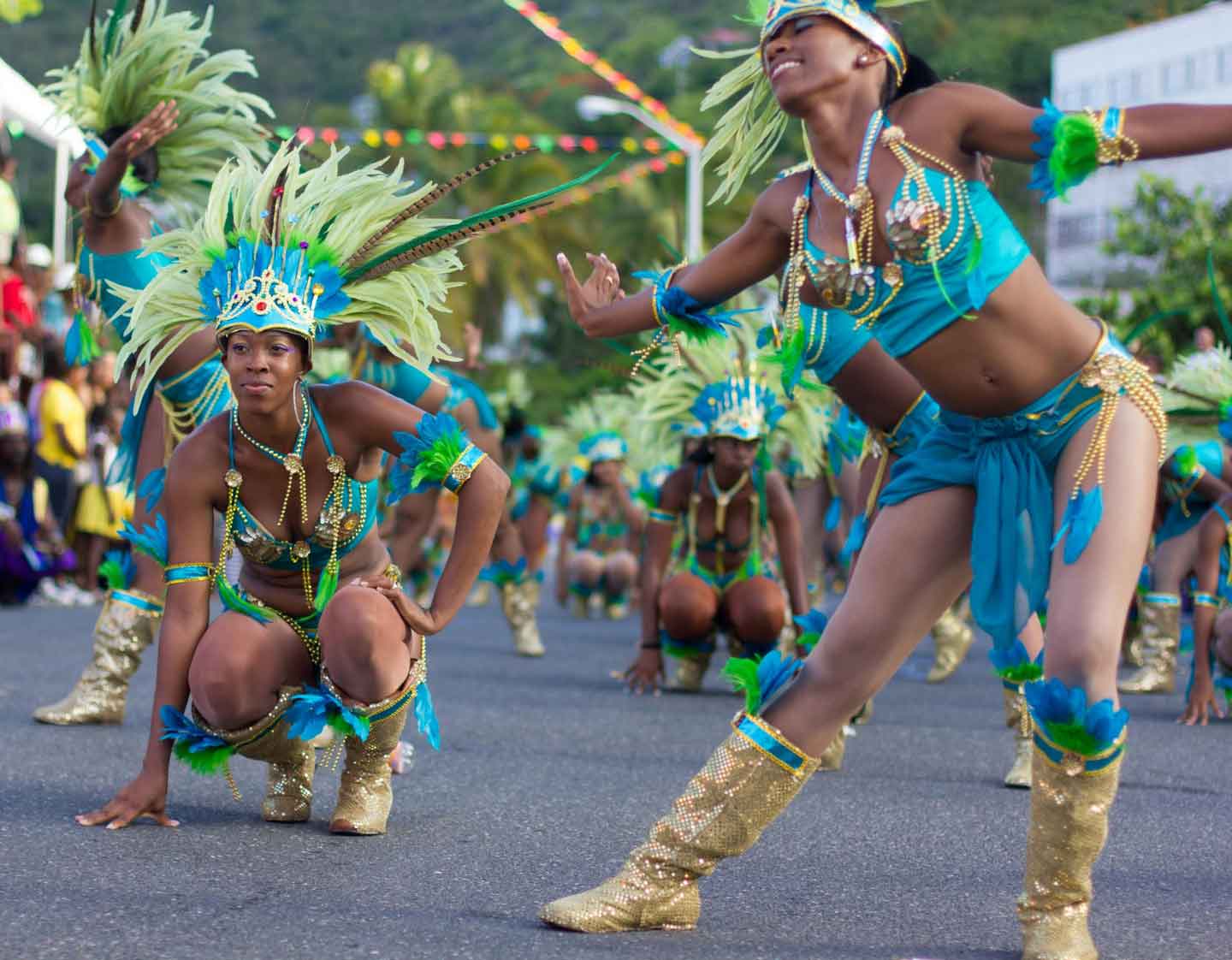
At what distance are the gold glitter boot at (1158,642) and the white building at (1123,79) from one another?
30.3 m

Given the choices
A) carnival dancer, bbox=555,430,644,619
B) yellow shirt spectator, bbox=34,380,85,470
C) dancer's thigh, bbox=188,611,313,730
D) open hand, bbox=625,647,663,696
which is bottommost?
carnival dancer, bbox=555,430,644,619

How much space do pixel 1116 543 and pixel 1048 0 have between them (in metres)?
49.3

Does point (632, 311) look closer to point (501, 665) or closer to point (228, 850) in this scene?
point (228, 850)

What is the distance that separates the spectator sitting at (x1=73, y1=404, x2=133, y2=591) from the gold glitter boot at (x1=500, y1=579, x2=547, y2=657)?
3.38 metres

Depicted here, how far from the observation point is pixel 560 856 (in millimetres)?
4828

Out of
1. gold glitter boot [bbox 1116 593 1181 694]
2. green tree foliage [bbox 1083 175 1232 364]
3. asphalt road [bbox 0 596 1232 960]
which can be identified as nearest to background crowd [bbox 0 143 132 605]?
asphalt road [bbox 0 596 1232 960]

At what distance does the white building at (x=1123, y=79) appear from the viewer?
137 ft

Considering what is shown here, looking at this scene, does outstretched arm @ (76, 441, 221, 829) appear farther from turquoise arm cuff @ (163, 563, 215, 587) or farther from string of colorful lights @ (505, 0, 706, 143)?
string of colorful lights @ (505, 0, 706, 143)

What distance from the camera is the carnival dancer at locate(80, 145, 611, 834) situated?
191 inches

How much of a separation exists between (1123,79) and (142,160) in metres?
40.0

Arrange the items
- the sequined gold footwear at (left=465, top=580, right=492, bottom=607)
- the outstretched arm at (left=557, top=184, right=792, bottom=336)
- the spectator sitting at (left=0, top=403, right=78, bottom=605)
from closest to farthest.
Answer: the outstretched arm at (left=557, top=184, right=792, bottom=336)
the spectator sitting at (left=0, top=403, right=78, bottom=605)
the sequined gold footwear at (left=465, top=580, right=492, bottom=607)

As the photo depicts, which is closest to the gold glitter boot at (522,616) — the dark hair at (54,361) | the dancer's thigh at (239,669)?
the dark hair at (54,361)

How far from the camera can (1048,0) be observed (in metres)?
50.1

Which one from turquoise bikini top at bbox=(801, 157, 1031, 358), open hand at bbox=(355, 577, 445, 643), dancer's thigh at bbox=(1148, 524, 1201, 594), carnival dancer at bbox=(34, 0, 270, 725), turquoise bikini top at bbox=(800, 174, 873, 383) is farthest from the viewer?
dancer's thigh at bbox=(1148, 524, 1201, 594)
